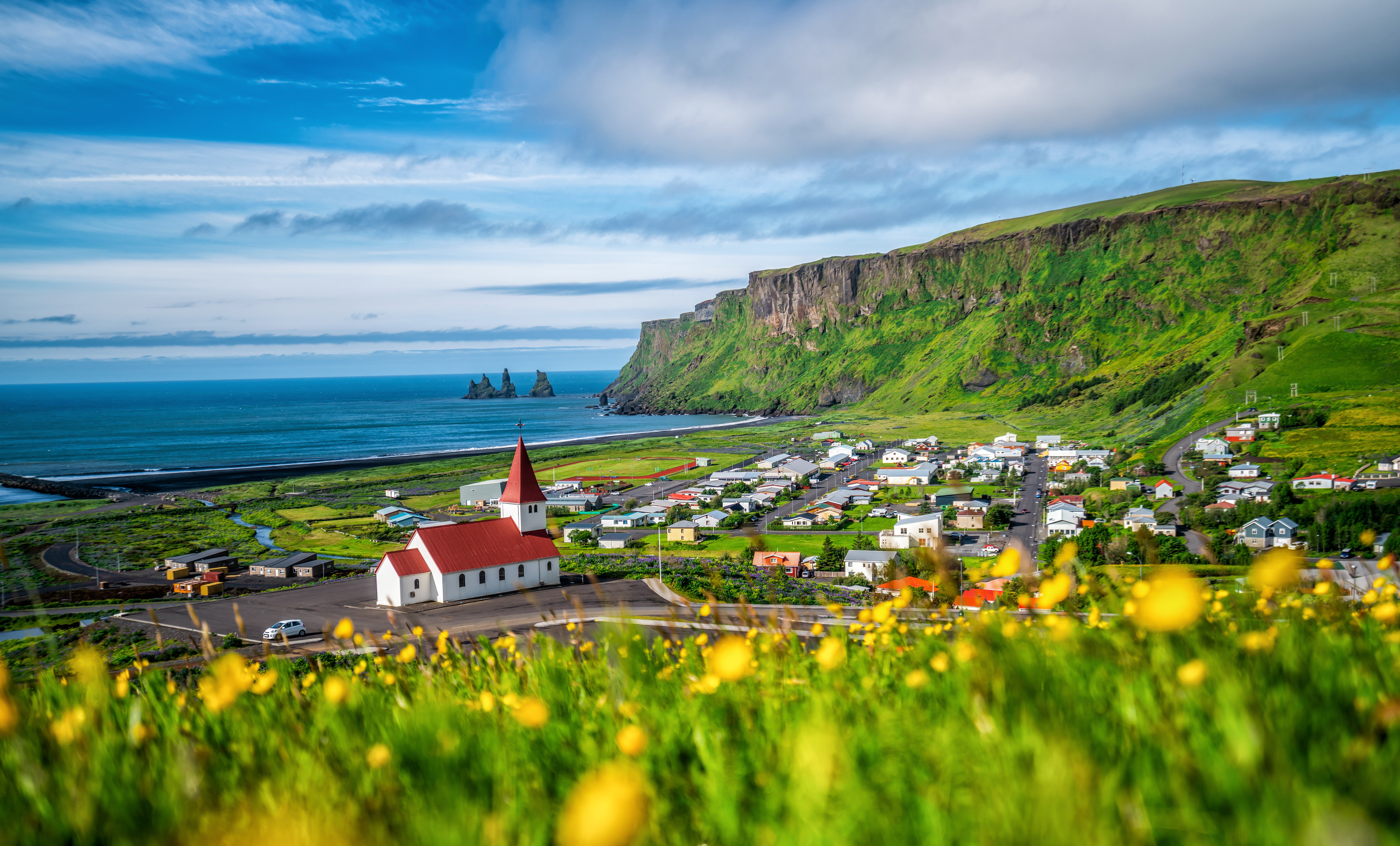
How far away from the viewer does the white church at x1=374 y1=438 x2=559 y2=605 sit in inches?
1340

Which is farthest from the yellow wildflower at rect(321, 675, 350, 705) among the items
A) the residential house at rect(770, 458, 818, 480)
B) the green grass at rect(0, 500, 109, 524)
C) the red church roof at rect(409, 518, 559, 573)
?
the green grass at rect(0, 500, 109, 524)

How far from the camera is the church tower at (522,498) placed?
38.5m

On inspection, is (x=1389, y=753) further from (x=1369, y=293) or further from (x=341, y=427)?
(x=341, y=427)

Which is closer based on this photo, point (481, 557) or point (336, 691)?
point (336, 691)

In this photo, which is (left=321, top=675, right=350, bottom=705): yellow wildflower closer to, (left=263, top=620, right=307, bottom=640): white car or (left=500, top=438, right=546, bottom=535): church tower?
(left=263, top=620, right=307, bottom=640): white car

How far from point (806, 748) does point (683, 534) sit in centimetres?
6388

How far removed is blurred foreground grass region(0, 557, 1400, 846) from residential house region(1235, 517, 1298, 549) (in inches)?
2440

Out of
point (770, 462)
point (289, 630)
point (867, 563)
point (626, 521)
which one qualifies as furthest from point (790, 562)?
point (770, 462)

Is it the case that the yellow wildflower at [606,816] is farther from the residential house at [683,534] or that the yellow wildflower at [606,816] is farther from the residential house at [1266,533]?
the residential house at [1266,533]

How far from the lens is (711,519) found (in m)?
71.8

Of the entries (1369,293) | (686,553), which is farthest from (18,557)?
(1369,293)

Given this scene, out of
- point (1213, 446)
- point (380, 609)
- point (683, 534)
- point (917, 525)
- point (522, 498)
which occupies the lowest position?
point (917, 525)

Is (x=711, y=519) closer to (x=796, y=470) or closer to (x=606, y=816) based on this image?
(x=796, y=470)

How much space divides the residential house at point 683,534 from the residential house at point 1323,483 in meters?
55.8
